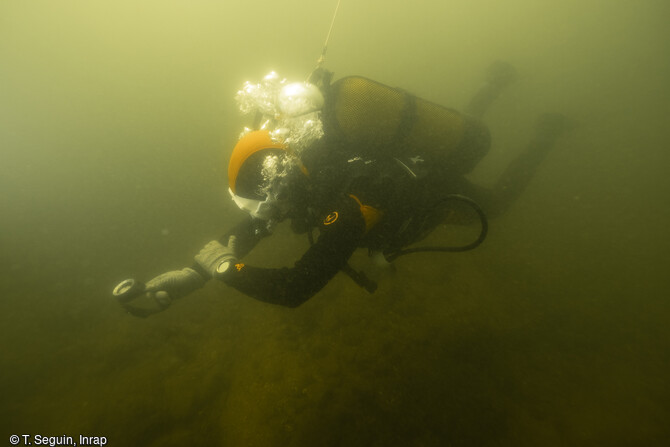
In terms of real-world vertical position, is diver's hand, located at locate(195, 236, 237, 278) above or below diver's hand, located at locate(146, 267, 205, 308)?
above

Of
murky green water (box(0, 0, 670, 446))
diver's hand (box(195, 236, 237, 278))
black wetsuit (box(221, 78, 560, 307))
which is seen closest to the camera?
black wetsuit (box(221, 78, 560, 307))

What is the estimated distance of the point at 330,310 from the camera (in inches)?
184

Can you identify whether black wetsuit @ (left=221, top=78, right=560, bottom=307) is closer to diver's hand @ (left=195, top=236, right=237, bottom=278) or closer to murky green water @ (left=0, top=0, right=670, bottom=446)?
diver's hand @ (left=195, top=236, right=237, bottom=278)

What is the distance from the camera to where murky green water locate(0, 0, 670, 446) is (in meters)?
3.49

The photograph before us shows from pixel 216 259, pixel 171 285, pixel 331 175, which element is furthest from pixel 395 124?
pixel 171 285

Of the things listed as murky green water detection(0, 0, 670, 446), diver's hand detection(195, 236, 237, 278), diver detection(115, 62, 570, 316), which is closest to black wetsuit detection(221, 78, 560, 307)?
diver detection(115, 62, 570, 316)

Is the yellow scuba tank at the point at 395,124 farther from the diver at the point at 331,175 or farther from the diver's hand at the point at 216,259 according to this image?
the diver's hand at the point at 216,259

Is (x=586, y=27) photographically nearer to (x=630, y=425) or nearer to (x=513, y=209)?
(x=513, y=209)

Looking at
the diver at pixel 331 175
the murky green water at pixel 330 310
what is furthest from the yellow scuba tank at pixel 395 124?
the murky green water at pixel 330 310

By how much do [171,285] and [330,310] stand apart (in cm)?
284

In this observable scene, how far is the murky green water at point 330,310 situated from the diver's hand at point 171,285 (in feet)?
6.75

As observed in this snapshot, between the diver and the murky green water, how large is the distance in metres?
2.09

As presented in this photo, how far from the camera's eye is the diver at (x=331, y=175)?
1927 mm

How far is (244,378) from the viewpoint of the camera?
3.81m
